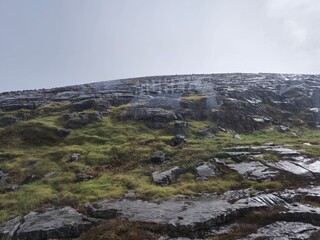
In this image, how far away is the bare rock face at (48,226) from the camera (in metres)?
22.8

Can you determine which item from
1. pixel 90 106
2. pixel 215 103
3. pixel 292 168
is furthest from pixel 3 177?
pixel 215 103

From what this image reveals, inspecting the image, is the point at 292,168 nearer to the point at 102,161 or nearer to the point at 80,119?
the point at 102,161

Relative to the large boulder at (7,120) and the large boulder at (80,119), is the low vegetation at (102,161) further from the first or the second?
the large boulder at (7,120)

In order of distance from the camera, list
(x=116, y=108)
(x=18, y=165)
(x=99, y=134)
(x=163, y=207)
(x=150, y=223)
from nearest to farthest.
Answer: (x=150, y=223) < (x=163, y=207) < (x=18, y=165) < (x=99, y=134) < (x=116, y=108)

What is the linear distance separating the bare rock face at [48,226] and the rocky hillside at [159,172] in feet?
0.25

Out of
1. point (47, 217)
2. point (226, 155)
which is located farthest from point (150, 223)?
point (226, 155)

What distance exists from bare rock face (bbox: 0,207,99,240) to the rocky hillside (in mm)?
78

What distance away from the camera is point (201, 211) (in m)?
24.5

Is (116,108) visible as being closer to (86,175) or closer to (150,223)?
(86,175)

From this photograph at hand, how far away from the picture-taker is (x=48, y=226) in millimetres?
23531

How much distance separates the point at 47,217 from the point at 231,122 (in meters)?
47.8

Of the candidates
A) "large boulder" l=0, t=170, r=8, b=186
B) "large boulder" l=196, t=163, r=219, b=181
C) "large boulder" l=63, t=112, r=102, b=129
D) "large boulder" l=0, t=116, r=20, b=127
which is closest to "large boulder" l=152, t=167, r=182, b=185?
"large boulder" l=196, t=163, r=219, b=181

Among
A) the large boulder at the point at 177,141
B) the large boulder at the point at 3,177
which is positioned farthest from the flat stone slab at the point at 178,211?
the large boulder at the point at 177,141

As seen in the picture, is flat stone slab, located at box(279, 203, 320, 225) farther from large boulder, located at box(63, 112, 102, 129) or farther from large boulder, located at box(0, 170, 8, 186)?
large boulder, located at box(63, 112, 102, 129)
